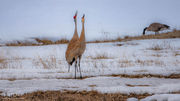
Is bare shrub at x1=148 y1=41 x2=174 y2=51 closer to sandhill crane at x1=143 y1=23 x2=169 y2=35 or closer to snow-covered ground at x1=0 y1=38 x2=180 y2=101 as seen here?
snow-covered ground at x1=0 y1=38 x2=180 y2=101

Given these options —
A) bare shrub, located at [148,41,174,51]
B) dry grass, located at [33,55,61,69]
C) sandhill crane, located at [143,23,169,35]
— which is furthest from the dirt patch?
sandhill crane, located at [143,23,169,35]

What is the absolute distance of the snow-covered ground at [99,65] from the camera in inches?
168

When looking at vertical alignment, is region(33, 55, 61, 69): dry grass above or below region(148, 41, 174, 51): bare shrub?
below

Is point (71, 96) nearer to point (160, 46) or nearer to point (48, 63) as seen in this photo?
→ point (48, 63)

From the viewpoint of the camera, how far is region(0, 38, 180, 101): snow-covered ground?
428 cm

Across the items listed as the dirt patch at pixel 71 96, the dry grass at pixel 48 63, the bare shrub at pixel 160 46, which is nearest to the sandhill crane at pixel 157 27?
the bare shrub at pixel 160 46

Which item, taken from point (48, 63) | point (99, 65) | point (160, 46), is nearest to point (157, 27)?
point (160, 46)

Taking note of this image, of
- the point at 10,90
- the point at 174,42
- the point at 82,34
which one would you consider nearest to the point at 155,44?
the point at 174,42

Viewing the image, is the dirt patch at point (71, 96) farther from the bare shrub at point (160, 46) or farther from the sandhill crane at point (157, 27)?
the sandhill crane at point (157, 27)

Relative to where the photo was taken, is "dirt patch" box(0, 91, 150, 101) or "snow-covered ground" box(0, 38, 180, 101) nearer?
"dirt patch" box(0, 91, 150, 101)

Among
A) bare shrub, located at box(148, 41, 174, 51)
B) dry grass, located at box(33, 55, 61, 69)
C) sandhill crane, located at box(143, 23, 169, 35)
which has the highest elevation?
sandhill crane, located at box(143, 23, 169, 35)

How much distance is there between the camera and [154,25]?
16.7 metres

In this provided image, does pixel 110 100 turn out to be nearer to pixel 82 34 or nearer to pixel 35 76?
pixel 82 34

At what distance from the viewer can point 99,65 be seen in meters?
7.52
